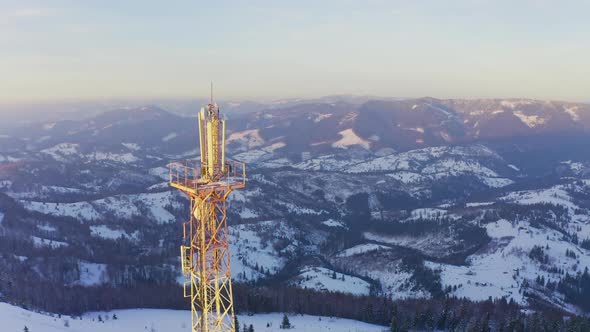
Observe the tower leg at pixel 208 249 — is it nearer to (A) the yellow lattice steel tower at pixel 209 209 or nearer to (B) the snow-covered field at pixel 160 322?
(A) the yellow lattice steel tower at pixel 209 209

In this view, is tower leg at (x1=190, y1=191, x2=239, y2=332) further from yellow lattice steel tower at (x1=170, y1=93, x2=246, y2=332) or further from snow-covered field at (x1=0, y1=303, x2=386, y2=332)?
snow-covered field at (x1=0, y1=303, x2=386, y2=332)

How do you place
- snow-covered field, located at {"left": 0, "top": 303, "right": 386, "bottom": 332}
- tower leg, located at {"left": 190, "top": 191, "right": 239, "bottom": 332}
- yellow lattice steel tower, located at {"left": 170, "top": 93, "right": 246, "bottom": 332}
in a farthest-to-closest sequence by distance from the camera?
snow-covered field, located at {"left": 0, "top": 303, "right": 386, "bottom": 332}
tower leg, located at {"left": 190, "top": 191, "right": 239, "bottom": 332}
yellow lattice steel tower, located at {"left": 170, "top": 93, "right": 246, "bottom": 332}

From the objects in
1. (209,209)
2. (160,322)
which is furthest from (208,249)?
(160,322)

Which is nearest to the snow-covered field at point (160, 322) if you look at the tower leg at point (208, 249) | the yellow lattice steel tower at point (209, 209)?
the tower leg at point (208, 249)

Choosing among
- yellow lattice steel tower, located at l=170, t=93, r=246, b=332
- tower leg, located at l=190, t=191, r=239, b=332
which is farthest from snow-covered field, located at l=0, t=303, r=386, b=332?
yellow lattice steel tower, located at l=170, t=93, r=246, b=332

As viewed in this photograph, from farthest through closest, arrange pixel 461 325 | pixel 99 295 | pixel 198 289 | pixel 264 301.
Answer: pixel 99 295 < pixel 264 301 < pixel 461 325 < pixel 198 289

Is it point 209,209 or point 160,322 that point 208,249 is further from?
point 160,322

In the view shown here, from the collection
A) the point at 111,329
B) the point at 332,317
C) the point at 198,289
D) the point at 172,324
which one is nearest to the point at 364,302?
the point at 332,317

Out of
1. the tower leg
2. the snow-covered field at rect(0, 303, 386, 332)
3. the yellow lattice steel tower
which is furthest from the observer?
the snow-covered field at rect(0, 303, 386, 332)

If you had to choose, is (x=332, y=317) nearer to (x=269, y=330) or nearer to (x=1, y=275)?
(x=269, y=330)
